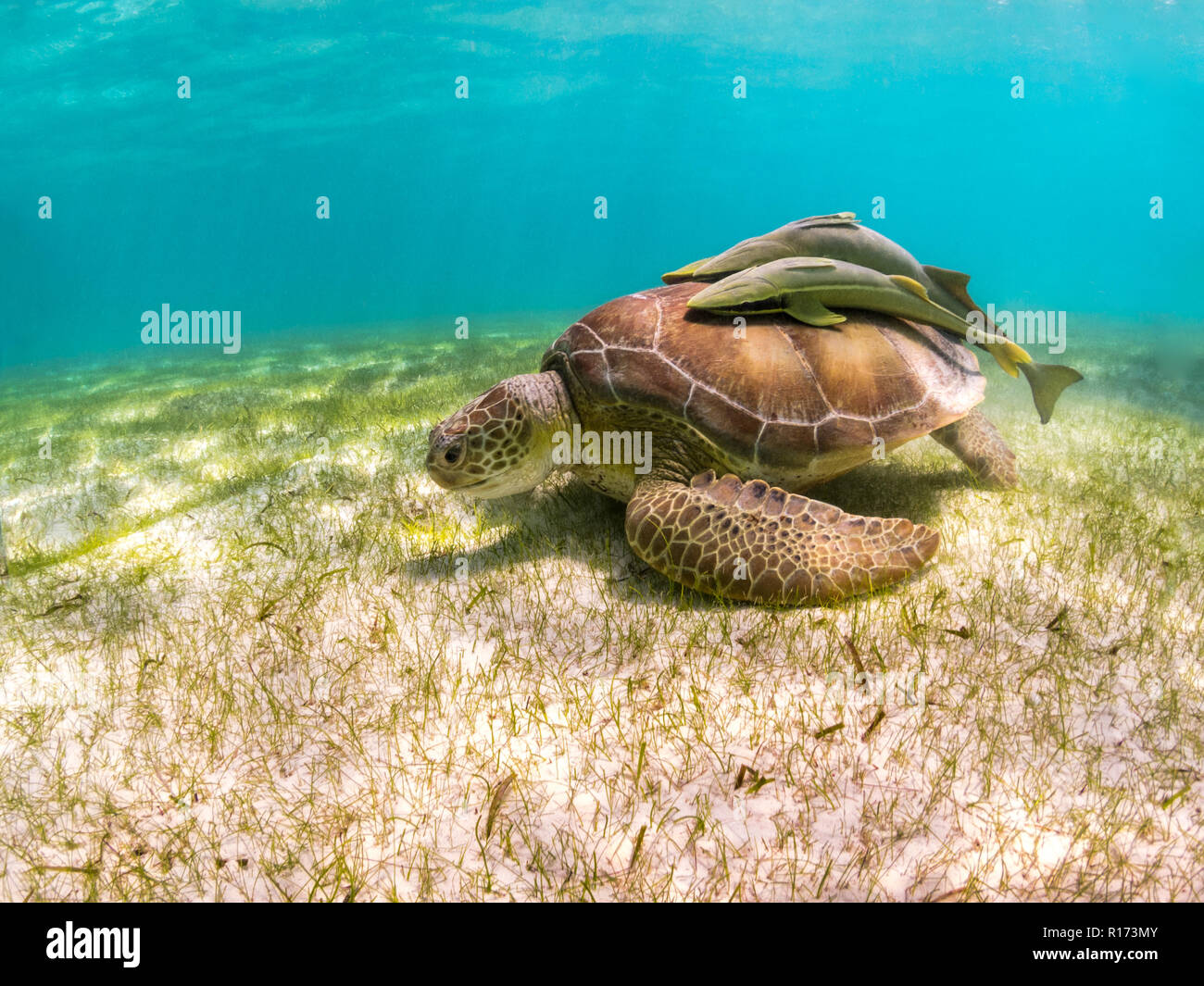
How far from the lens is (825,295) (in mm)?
4410

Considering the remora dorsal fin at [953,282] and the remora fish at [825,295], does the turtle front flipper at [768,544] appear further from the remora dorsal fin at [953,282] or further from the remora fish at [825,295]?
the remora dorsal fin at [953,282]

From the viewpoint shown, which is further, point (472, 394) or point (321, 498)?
point (472, 394)

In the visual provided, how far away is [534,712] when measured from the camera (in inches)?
103

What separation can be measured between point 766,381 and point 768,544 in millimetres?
1147

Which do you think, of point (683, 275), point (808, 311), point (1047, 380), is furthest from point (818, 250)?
point (1047, 380)

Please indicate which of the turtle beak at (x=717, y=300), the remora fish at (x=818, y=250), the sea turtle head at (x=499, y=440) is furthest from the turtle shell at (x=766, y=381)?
the remora fish at (x=818, y=250)

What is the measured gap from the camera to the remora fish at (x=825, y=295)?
13.8 feet

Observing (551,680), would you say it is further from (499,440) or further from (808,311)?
(808,311)

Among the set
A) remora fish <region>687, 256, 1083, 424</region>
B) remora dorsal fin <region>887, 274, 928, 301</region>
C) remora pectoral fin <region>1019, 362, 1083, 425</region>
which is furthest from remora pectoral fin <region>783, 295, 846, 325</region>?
remora pectoral fin <region>1019, 362, 1083, 425</region>

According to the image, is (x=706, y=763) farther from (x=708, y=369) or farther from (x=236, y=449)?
(x=236, y=449)

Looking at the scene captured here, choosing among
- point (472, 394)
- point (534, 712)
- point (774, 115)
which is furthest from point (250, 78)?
point (774, 115)

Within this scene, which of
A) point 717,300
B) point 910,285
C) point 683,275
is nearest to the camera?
point 717,300

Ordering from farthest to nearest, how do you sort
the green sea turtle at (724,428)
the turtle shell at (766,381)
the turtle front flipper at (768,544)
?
the turtle shell at (766,381)
the green sea turtle at (724,428)
the turtle front flipper at (768,544)

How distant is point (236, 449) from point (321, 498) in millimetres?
2758
